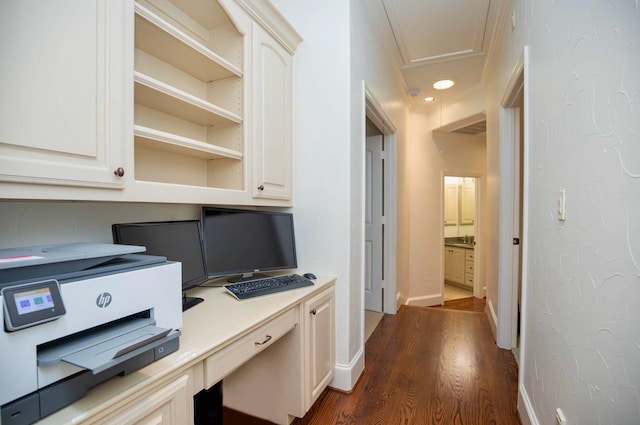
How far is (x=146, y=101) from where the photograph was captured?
1.41m

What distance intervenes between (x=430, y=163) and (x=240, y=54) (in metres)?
3.53

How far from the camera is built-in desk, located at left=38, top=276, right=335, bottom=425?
0.77 metres

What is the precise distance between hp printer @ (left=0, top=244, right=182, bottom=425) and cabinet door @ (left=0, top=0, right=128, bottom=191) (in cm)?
25

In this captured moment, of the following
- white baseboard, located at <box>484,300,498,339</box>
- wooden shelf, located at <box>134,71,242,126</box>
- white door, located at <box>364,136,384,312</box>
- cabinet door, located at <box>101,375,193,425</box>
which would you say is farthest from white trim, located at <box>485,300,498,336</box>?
wooden shelf, located at <box>134,71,242,126</box>

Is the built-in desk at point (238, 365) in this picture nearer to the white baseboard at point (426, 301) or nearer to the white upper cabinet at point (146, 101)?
the white upper cabinet at point (146, 101)

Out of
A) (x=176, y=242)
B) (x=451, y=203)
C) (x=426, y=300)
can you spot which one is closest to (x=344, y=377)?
(x=176, y=242)

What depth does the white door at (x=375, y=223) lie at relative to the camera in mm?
3600

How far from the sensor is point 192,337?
1.07 m

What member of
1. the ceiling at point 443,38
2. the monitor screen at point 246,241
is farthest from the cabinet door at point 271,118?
the ceiling at point 443,38

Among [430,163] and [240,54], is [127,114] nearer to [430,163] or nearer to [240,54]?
[240,54]

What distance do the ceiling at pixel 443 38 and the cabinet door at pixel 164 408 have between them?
2755 mm

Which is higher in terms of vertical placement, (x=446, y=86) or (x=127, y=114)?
(x=446, y=86)

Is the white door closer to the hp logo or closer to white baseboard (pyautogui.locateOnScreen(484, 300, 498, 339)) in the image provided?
white baseboard (pyautogui.locateOnScreen(484, 300, 498, 339))

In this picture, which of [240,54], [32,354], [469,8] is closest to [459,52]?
[469,8]
